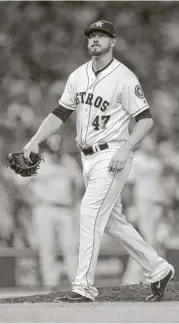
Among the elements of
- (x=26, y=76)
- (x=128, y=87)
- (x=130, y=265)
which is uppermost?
(x=26, y=76)

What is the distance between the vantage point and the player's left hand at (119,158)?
5043mm

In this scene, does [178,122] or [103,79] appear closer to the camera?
[103,79]

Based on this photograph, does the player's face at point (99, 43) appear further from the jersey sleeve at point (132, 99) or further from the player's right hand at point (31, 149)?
the player's right hand at point (31, 149)

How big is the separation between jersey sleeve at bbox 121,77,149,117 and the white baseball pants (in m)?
0.30

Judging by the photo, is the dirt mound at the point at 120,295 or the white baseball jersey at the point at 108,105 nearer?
the white baseball jersey at the point at 108,105

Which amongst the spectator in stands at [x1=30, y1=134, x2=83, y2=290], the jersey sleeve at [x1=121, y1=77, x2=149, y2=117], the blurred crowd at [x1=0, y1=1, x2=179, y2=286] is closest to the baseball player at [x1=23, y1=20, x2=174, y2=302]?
the jersey sleeve at [x1=121, y1=77, x2=149, y2=117]

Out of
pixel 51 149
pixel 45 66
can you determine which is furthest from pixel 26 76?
pixel 51 149

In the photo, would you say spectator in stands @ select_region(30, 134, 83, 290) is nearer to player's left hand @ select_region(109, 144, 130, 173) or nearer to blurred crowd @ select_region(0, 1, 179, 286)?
blurred crowd @ select_region(0, 1, 179, 286)

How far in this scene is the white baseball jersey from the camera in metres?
5.17

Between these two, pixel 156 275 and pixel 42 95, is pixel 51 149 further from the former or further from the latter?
pixel 156 275

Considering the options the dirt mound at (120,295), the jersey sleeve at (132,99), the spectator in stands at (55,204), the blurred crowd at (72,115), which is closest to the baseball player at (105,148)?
the jersey sleeve at (132,99)

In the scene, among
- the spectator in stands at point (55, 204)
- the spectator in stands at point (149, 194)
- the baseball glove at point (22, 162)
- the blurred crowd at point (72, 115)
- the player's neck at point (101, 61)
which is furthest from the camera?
the blurred crowd at point (72, 115)

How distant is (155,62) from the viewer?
10.8 metres

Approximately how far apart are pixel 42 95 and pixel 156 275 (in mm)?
5692
